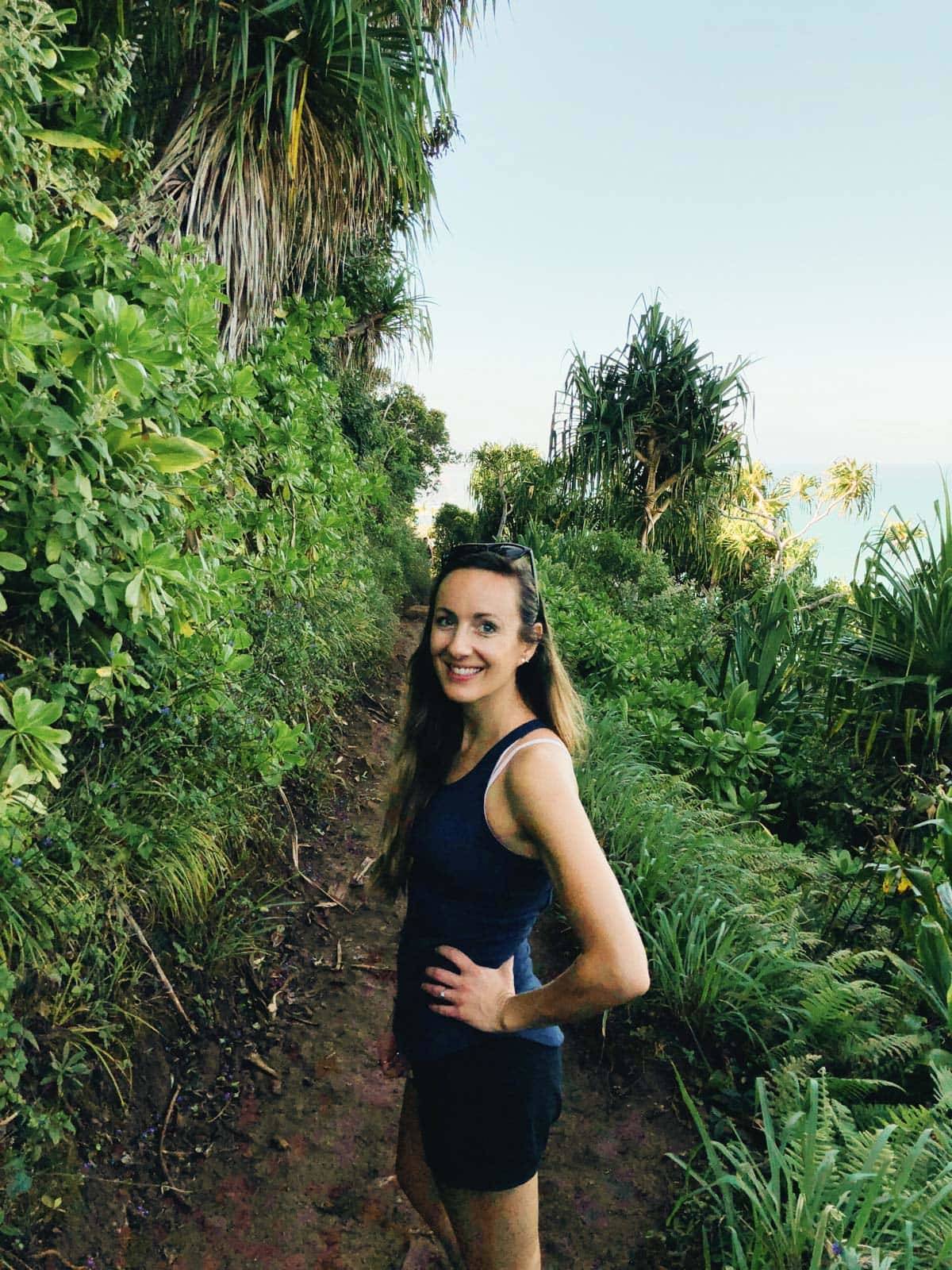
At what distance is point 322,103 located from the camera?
494 centimetres

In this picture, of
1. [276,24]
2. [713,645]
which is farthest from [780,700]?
[276,24]

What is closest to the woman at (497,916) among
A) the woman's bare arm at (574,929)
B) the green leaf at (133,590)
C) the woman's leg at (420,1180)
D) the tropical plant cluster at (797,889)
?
the woman's bare arm at (574,929)

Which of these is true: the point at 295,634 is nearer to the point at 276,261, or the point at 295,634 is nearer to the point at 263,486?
the point at 263,486

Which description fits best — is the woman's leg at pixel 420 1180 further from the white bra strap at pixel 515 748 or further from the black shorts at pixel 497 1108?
the white bra strap at pixel 515 748

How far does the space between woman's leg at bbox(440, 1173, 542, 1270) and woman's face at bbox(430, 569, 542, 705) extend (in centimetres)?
99

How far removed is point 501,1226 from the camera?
60.0 inches

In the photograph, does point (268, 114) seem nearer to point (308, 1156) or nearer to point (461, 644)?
point (461, 644)

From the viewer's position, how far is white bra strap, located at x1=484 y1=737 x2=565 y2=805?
4.76 ft

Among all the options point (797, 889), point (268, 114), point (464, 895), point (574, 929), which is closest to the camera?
point (574, 929)

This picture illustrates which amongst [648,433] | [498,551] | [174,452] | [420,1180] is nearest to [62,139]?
[174,452]

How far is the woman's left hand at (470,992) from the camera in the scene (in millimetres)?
A: 1440

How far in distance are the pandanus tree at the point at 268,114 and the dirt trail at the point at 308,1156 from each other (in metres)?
3.67

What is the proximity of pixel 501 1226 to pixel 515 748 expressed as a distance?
96 cm

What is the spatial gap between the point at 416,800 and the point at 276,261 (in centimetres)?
447
